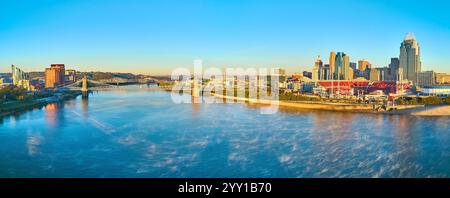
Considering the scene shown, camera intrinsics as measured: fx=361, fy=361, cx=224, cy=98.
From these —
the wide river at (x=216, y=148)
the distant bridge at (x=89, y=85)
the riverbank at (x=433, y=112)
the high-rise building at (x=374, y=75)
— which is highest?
the high-rise building at (x=374, y=75)

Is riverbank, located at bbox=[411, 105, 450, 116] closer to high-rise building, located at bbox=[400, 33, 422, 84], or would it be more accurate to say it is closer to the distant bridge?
high-rise building, located at bbox=[400, 33, 422, 84]

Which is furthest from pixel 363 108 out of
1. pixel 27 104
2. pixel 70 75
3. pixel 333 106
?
pixel 70 75

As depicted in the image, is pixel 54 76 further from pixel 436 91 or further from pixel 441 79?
pixel 441 79

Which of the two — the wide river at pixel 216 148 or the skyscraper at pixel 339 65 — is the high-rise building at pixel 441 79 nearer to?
the skyscraper at pixel 339 65

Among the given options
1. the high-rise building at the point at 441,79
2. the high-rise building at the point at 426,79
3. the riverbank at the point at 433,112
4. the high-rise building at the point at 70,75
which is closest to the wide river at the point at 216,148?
the riverbank at the point at 433,112

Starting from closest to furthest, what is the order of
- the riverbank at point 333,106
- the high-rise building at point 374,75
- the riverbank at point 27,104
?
the riverbank at point 27,104
the riverbank at point 333,106
the high-rise building at point 374,75
